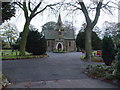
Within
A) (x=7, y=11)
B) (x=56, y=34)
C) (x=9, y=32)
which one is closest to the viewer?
(x=7, y=11)

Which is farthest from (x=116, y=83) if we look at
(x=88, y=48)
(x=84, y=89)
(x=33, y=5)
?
(x=33, y=5)

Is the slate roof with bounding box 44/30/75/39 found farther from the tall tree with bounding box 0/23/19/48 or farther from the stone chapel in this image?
the tall tree with bounding box 0/23/19/48

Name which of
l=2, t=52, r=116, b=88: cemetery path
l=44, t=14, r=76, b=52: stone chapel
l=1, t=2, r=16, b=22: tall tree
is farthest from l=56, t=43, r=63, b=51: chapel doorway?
l=2, t=52, r=116, b=88: cemetery path

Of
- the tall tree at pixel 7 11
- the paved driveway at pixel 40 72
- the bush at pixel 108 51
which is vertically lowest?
the paved driveway at pixel 40 72

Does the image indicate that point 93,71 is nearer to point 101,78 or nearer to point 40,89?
point 101,78

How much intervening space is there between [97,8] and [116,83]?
34.4ft

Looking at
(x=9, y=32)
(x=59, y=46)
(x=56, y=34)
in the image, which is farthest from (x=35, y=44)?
(x=56, y=34)

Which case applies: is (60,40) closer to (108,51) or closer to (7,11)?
(7,11)

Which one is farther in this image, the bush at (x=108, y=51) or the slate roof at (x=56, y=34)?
the slate roof at (x=56, y=34)

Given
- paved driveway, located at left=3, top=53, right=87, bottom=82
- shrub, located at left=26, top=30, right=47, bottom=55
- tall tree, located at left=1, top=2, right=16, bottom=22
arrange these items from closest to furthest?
paved driveway, located at left=3, top=53, right=87, bottom=82
tall tree, located at left=1, top=2, right=16, bottom=22
shrub, located at left=26, top=30, right=47, bottom=55

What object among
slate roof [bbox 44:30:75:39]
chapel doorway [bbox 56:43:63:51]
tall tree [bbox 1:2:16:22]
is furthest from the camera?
slate roof [bbox 44:30:75:39]

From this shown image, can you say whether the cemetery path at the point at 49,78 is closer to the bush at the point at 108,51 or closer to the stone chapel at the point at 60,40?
the bush at the point at 108,51

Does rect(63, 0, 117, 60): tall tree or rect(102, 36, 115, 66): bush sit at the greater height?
rect(63, 0, 117, 60): tall tree

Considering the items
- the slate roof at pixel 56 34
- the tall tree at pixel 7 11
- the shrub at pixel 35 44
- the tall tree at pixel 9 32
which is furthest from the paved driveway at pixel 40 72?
the slate roof at pixel 56 34
